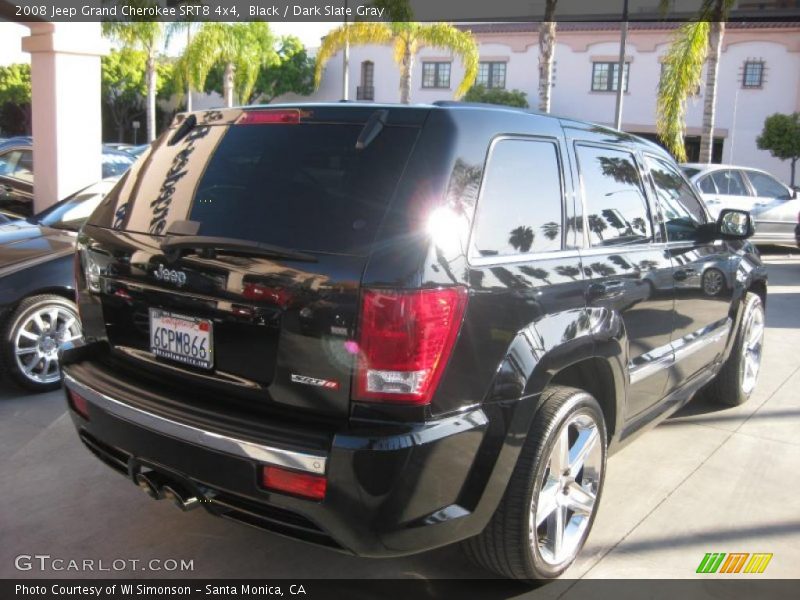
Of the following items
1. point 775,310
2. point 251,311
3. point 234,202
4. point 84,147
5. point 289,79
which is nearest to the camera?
point 251,311

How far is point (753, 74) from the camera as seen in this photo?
109 feet

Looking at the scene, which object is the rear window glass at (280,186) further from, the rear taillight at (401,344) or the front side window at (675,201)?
the front side window at (675,201)

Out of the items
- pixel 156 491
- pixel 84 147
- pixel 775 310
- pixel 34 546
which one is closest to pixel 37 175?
pixel 84 147

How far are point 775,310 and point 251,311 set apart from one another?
8014 millimetres

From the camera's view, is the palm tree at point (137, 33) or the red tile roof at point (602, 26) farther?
the red tile roof at point (602, 26)

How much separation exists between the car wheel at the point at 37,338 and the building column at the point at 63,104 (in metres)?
5.02

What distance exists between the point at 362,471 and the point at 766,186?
13601 millimetres

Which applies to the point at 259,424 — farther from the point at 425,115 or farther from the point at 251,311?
the point at 425,115

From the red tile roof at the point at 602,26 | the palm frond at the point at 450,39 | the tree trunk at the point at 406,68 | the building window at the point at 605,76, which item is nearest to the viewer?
the palm frond at the point at 450,39

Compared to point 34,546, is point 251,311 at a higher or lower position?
higher

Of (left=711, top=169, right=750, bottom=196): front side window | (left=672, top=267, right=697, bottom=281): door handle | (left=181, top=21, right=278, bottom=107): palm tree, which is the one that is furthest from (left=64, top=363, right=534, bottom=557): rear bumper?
(left=181, top=21, right=278, bottom=107): palm tree

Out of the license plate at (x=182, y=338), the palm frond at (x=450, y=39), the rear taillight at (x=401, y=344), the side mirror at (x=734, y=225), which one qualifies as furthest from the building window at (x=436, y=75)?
the rear taillight at (x=401, y=344)

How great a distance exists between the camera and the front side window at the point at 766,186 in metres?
13.6

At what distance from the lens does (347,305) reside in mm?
2426
